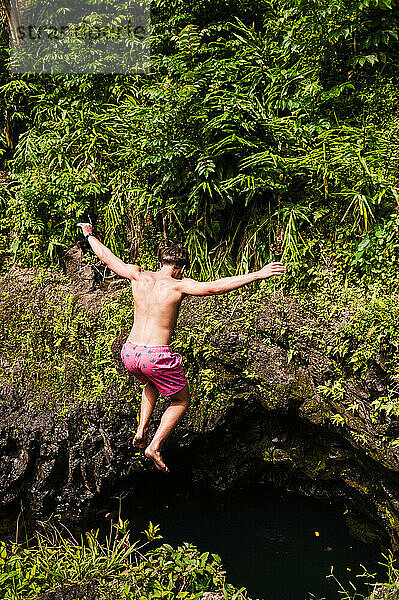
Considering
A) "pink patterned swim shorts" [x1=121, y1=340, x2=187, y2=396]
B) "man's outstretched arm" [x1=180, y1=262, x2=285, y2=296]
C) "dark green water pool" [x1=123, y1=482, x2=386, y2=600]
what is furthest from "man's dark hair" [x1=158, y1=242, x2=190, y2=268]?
"dark green water pool" [x1=123, y1=482, x2=386, y2=600]

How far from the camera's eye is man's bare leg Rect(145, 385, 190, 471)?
3.48 meters

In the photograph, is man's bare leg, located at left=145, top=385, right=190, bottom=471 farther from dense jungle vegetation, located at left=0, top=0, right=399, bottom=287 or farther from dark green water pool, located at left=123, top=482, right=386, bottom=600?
dense jungle vegetation, located at left=0, top=0, right=399, bottom=287

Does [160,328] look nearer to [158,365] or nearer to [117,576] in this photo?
[158,365]

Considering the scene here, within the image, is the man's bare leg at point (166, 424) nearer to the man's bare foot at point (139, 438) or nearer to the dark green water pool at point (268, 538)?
the man's bare foot at point (139, 438)

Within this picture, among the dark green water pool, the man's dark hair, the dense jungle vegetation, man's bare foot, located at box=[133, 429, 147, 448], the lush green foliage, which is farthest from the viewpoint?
the dense jungle vegetation

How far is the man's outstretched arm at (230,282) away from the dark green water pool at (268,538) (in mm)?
2013

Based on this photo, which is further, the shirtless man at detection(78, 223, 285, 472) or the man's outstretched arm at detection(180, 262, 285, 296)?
the shirtless man at detection(78, 223, 285, 472)

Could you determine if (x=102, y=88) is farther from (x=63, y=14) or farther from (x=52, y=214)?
(x=52, y=214)

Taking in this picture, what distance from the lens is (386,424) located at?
3.77m

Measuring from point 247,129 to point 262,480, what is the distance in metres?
2.94

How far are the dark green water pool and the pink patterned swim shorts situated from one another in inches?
59.2

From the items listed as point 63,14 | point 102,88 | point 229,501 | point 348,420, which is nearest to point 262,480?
point 229,501

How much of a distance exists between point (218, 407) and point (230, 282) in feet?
4.74

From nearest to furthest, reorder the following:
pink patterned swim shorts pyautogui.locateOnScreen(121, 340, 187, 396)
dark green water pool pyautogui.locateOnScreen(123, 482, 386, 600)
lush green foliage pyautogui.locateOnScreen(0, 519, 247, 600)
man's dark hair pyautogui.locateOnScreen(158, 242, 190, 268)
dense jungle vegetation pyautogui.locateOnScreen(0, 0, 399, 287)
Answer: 1. lush green foliage pyautogui.locateOnScreen(0, 519, 247, 600)
2. pink patterned swim shorts pyautogui.locateOnScreen(121, 340, 187, 396)
3. man's dark hair pyautogui.locateOnScreen(158, 242, 190, 268)
4. dark green water pool pyautogui.locateOnScreen(123, 482, 386, 600)
5. dense jungle vegetation pyautogui.locateOnScreen(0, 0, 399, 287)
